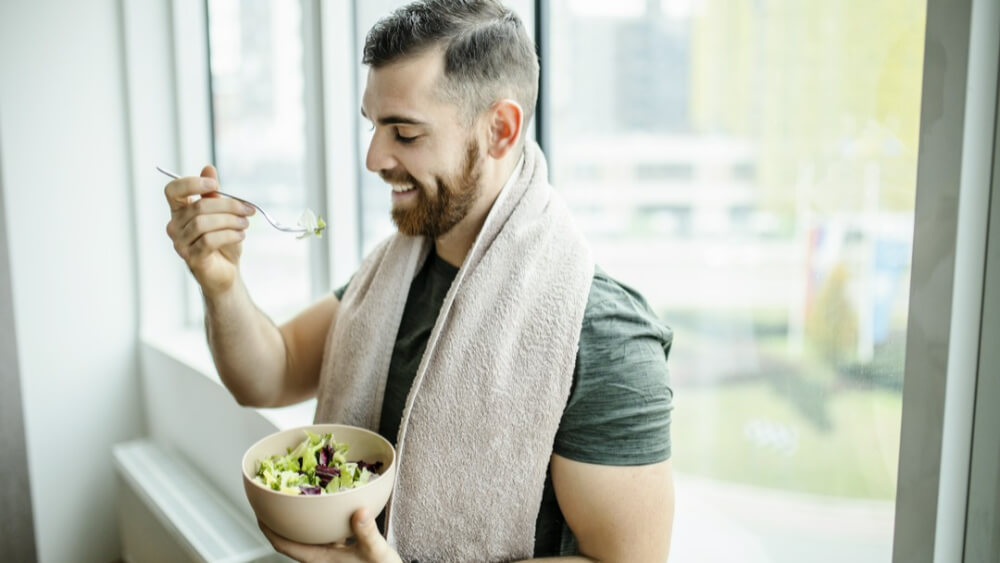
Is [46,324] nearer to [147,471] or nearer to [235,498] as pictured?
[147,471]

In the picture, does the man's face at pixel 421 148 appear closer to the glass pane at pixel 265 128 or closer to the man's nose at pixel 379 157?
the man's nose at pixel 379 157

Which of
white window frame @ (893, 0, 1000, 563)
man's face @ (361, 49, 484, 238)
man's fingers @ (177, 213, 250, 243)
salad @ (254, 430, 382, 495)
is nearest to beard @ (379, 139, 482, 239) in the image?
man's face @ (361, 49, 484, 238)

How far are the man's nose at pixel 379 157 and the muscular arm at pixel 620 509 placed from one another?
47 cm

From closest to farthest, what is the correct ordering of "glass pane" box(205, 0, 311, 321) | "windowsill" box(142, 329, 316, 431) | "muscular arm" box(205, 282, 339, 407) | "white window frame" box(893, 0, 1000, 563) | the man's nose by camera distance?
"white window frame" box(893, 0, 1000, 563), the man's nose, "muscular arm" box(205, 282, 339, 407), "windowsill" box(142, 329, 316, 431), "glass pane" box(205, 0, 311, 321)

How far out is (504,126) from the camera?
104 centimetres

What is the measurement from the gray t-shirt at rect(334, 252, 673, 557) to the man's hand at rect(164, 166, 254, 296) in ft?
1.63

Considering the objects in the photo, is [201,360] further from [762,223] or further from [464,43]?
[762,223]

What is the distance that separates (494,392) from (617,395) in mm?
153

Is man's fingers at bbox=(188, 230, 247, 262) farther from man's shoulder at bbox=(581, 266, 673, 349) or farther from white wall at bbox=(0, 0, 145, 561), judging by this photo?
white wall at bbox=(0, 0, 145, 561)

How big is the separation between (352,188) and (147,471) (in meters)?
0.94

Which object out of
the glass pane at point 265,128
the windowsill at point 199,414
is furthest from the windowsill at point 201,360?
the glass pane at point 265,128

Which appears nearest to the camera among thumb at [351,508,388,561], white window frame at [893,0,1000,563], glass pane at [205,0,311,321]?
white window frame at [893,0,1000,563]

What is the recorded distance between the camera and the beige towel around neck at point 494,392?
90 centimetres

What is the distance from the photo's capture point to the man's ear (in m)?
1.03
